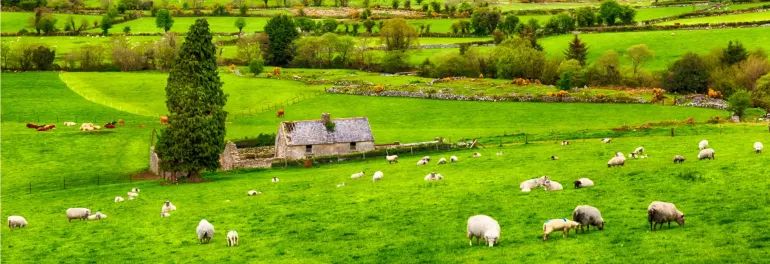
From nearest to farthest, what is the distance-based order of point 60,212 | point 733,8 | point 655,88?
point 60,212 → point 655,88 → point 733,8

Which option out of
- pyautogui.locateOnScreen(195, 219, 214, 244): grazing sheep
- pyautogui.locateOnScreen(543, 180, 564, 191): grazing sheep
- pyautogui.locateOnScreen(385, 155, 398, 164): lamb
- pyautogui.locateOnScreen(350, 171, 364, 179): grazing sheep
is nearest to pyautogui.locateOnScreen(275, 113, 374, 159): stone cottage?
pyautogui.locateOnScreen(385, 155, 398, 164): lamb

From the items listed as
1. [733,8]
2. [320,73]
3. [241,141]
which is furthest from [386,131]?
[733,8]

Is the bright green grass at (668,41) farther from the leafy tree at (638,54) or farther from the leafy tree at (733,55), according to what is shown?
the leafy tree at (733,55)

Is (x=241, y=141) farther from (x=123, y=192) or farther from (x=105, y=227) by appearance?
(x=105, y=227)

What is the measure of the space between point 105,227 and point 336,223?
13.9 m

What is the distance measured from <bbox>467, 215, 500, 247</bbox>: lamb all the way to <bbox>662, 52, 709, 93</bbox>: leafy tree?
318ft

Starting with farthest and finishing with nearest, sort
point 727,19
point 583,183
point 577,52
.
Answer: point 727,19 → point 577,52 → point 583,183

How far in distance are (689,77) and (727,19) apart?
55.6 meters

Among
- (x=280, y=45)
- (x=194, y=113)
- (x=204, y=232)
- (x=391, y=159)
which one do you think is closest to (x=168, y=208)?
(x=204, y=232)

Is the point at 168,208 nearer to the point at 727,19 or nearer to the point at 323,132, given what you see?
the point at 323,132

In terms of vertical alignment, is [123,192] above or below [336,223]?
below

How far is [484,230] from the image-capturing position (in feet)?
113

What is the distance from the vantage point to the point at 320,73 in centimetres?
16000

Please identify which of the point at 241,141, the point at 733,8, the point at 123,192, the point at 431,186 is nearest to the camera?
the point at 431,186
